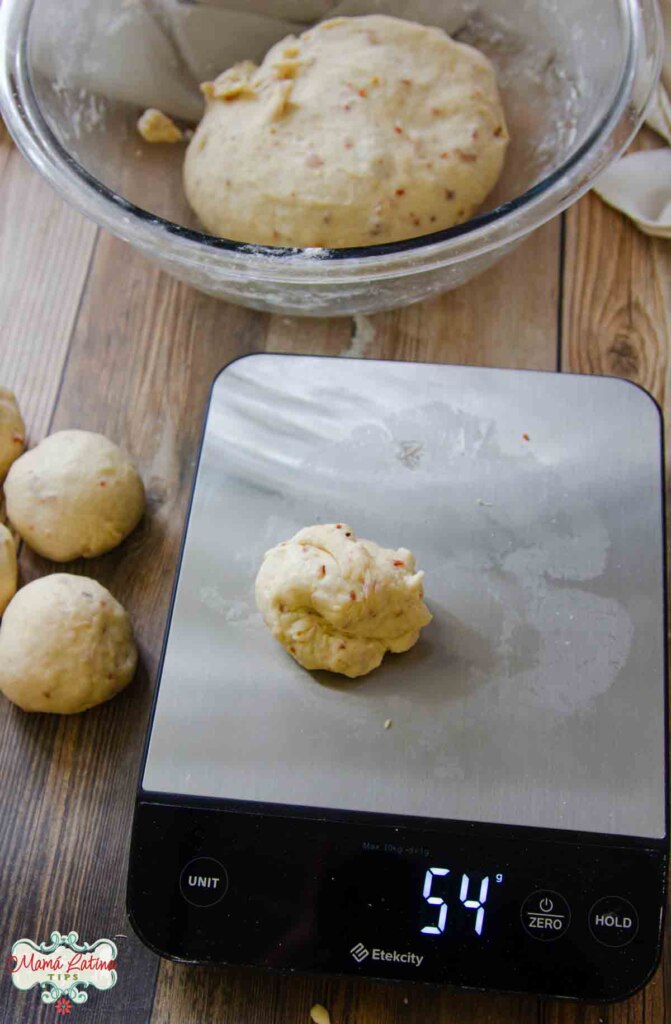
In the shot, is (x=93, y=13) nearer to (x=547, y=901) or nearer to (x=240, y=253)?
(x=240, y=253)

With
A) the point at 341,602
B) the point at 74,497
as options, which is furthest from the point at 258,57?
the point at 341,602

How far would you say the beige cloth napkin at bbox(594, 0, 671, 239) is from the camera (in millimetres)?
1105

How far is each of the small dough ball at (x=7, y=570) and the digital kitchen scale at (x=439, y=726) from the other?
7.8 inches

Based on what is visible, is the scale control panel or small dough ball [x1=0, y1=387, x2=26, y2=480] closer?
the scale control panel

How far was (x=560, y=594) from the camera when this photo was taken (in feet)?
2.67

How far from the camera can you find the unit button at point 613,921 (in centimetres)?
72

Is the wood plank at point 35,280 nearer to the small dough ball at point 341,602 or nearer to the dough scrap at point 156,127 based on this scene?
the dough scrap at point 156,127

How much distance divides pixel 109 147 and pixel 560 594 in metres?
0.69

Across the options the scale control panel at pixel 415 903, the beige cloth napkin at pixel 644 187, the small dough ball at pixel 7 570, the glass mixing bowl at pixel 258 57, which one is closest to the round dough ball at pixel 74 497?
the small dough ball at pixel 7 570

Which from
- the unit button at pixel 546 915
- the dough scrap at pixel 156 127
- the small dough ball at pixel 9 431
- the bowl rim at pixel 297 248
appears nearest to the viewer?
the unit button at pixel 546 915

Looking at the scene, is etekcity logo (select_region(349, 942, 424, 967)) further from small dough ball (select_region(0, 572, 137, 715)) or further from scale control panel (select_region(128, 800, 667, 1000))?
small dough ball (select_region(0, 572, 137, 715))

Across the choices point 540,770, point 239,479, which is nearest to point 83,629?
point 239,479

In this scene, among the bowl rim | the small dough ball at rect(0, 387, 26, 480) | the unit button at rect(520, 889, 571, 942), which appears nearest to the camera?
the unit button at rect(520, 889, 571, 942)

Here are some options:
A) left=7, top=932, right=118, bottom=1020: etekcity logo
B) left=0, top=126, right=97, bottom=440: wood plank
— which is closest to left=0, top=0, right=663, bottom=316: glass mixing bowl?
left=0, top=126, right=97, bottom=440: wood plank
